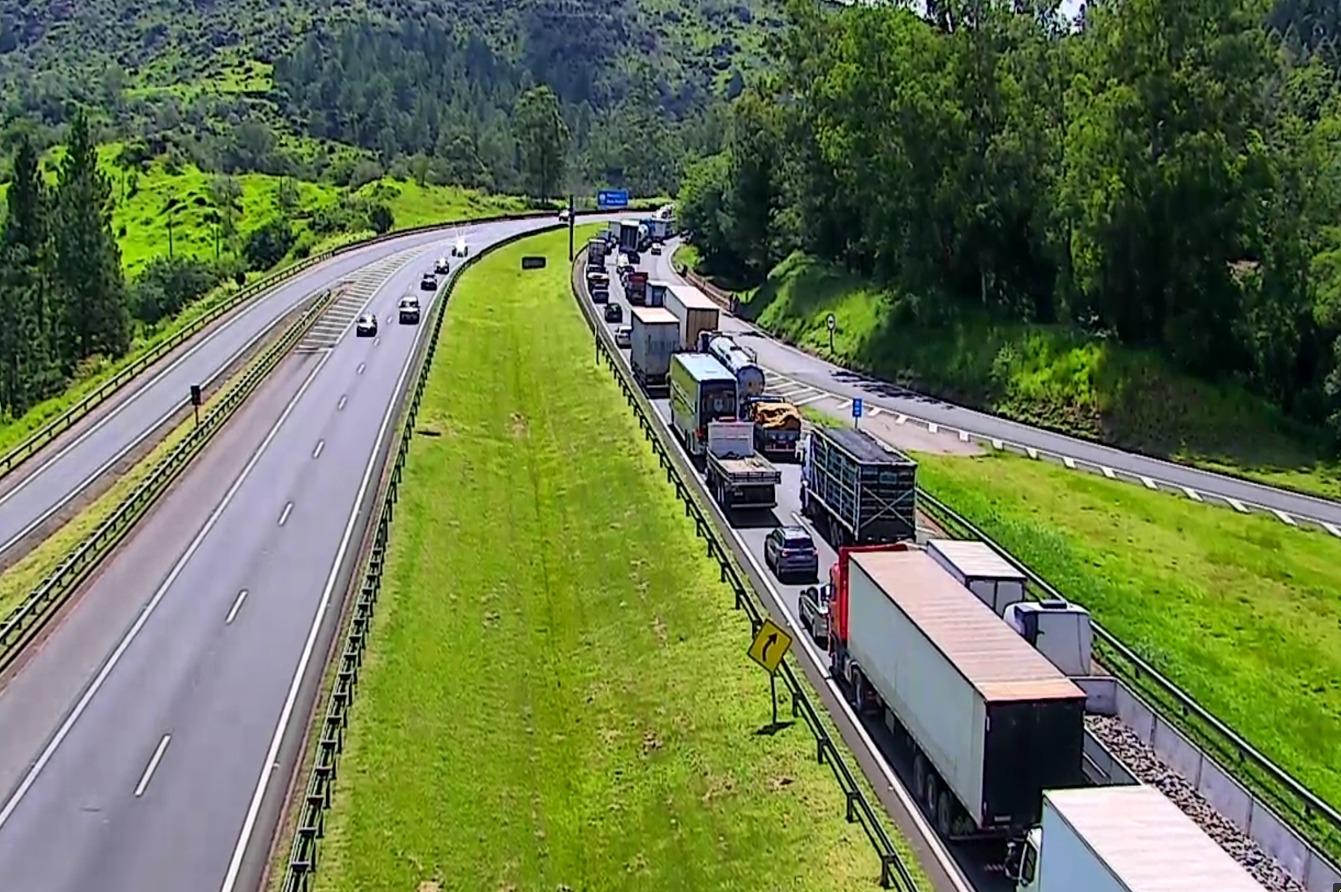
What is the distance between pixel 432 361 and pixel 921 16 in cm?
3710

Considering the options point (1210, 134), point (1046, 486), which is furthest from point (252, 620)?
point (1210, 134)

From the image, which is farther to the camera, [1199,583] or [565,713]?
[1199,583]

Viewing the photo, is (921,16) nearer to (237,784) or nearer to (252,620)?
(252,620)

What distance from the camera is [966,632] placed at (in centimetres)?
2970

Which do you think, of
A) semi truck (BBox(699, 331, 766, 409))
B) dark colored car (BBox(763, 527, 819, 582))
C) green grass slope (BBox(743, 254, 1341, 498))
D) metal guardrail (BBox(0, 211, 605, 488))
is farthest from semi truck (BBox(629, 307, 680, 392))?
dark colored car (BBox(763, 527, 819, 582))

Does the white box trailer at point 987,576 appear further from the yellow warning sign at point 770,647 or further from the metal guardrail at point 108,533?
the metal guardrail at point 108,533

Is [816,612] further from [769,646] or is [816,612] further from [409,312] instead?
[409,312]

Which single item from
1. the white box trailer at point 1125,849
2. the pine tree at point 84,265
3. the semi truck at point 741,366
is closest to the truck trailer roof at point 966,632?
the white box trailer at point 1125,849

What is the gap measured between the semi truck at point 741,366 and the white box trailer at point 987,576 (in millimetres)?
22967

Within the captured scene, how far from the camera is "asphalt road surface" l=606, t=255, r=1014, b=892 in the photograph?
2711cm

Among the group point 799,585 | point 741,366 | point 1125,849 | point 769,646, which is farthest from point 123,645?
point 741,366

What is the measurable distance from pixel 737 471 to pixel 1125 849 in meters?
33.7

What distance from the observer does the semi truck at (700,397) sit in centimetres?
5944

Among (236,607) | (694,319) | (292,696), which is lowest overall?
(292,696)
